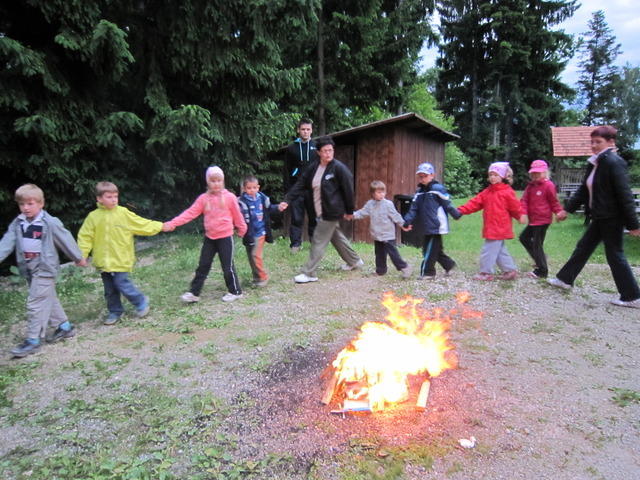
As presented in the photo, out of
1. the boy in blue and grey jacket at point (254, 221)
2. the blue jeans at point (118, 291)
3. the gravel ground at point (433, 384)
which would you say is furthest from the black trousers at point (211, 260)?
the blue jeans at point (118, 291)

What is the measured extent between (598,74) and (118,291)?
59.1 metres

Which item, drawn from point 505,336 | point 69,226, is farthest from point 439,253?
point 69,226

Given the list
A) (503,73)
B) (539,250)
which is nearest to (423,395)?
(539,250)

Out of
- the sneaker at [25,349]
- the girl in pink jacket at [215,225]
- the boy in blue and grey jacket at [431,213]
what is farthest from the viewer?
the boy in blue and grey jacket at [431,213]

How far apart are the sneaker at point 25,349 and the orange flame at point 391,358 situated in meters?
3.24

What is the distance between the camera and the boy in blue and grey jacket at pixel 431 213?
6.63 m

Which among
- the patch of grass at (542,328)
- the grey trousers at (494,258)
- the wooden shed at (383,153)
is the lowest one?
the patch of grass at (542,328)

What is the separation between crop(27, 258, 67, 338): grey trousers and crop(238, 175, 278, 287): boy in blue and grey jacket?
255 cm

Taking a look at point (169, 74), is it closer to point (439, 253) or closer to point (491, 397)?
point (439, 253)

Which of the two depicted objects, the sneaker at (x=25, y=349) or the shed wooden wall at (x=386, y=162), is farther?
the shed wooden wall at (x=386, y=162)

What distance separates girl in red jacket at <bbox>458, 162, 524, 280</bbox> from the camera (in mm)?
6523

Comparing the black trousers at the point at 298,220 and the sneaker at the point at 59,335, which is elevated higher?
the black trousers at the point at 298,220

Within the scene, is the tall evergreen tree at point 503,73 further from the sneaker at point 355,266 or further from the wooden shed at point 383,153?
the sneaker at point 355,266

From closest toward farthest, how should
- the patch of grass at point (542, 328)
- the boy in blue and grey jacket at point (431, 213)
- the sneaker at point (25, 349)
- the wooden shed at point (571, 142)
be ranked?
the sneaker at point (25, 349) < the patch of grass at point (542, 328) < the boy in blue and grey jacket at point (431, 213) < the wooden shed at point (571, 142)
